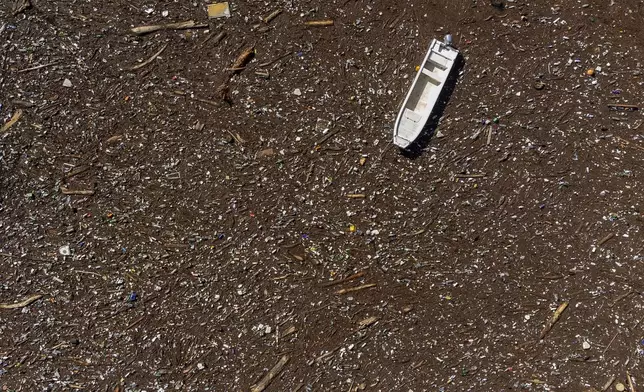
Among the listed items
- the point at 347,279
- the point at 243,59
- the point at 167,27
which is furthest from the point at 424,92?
the point at 167,27

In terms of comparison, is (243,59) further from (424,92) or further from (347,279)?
(347,279)

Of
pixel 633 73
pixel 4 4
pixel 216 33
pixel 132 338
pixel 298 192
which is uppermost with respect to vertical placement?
pixel 633 73

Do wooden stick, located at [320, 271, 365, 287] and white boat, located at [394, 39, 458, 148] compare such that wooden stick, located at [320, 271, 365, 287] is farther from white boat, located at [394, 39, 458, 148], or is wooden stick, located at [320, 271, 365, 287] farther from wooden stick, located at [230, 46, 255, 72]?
wooden stick, located at [230, 46, 255, 72]

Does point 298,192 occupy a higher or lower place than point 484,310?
higher

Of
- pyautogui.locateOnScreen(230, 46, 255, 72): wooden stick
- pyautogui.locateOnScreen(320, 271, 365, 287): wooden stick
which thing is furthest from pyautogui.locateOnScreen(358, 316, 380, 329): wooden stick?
pyautogui.locateOnScreen(230, 46, 255, 72): wooden stick

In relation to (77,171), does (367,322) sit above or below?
below

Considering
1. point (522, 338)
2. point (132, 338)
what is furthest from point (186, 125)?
point (522, 338)

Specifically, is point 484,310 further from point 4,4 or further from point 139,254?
point 4,4
